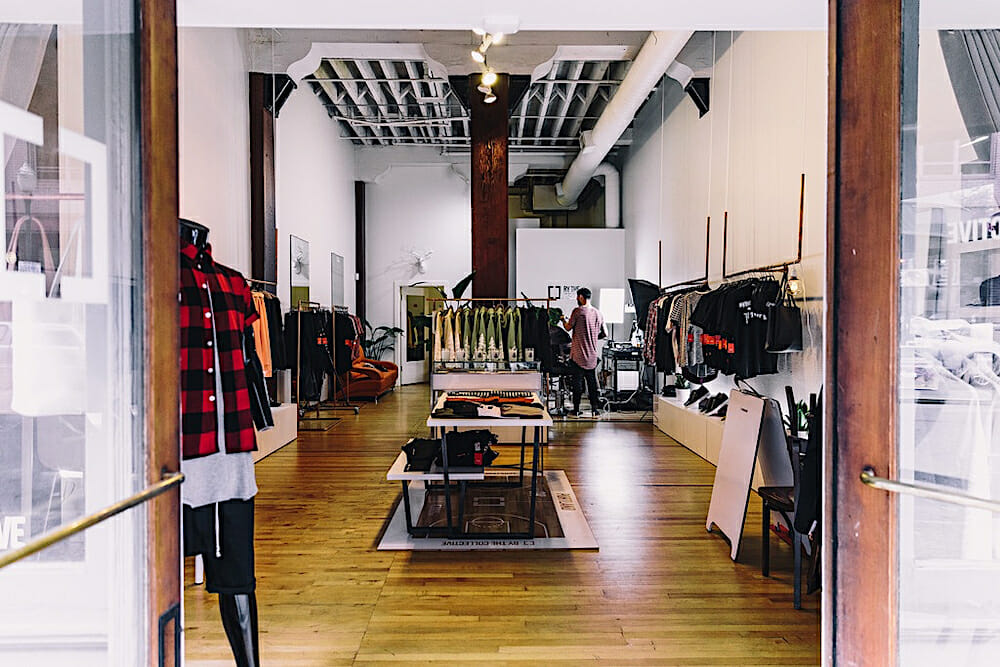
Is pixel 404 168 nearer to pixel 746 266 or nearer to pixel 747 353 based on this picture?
pixel 746 266

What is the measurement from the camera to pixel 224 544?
2578 millimetres

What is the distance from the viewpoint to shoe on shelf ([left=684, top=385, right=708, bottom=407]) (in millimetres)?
7848

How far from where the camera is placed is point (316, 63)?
7.89 meters

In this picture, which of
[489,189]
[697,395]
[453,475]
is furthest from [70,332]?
[697,395]

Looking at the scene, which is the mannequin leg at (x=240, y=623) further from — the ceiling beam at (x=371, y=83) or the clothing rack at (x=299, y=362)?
the ceiling beam at (x=371, y=83)

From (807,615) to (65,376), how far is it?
10.4 feet

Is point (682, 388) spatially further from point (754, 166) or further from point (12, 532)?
point (12, 532)

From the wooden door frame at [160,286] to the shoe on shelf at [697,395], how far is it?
260 inches

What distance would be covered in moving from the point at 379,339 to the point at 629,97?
7134 millimetres

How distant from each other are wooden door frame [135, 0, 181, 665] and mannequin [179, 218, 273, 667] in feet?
1.92

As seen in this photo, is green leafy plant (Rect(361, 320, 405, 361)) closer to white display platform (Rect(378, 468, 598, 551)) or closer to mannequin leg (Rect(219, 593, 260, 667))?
white display platform (Rect(378, 468, 598, 551))

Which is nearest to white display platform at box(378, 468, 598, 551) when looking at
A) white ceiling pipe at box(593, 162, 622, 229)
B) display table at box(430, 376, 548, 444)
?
display table at box(430, 376, 548, 444)

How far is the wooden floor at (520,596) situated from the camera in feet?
9.93

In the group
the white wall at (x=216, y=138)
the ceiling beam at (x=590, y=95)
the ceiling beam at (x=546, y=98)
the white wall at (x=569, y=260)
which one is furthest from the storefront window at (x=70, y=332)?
the white wall at (x=569, y=260)
